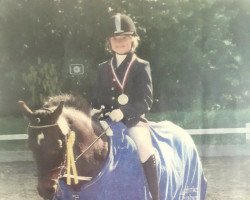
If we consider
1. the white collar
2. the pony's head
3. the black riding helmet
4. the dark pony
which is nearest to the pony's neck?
the dark pony

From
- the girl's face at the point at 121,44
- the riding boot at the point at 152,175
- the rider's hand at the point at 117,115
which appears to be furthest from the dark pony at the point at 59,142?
the girl's face at the point at 121,44

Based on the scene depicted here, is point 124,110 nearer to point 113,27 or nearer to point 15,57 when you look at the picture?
point 113,27

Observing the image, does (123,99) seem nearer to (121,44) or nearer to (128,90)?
(128,90)

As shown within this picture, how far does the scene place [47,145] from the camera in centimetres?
160

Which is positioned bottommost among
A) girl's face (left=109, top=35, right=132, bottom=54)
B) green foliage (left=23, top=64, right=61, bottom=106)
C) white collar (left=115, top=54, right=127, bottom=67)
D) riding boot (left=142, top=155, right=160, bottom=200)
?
riding boot (left=142, top=155, right=160, bottom=200)

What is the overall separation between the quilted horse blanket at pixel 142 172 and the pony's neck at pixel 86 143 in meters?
0.04

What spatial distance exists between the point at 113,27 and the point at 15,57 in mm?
670

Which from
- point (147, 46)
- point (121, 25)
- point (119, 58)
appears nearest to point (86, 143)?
point (119, 58)

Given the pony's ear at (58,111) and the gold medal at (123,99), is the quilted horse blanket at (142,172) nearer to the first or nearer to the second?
the gold medal at (123,99)

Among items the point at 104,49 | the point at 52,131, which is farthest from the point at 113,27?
the point at 52,131

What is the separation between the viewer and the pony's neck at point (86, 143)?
5.73ft

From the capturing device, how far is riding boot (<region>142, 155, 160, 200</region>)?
6.28 ft

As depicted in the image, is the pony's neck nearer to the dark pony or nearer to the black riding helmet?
the dark pony

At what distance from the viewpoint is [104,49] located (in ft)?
6.89
